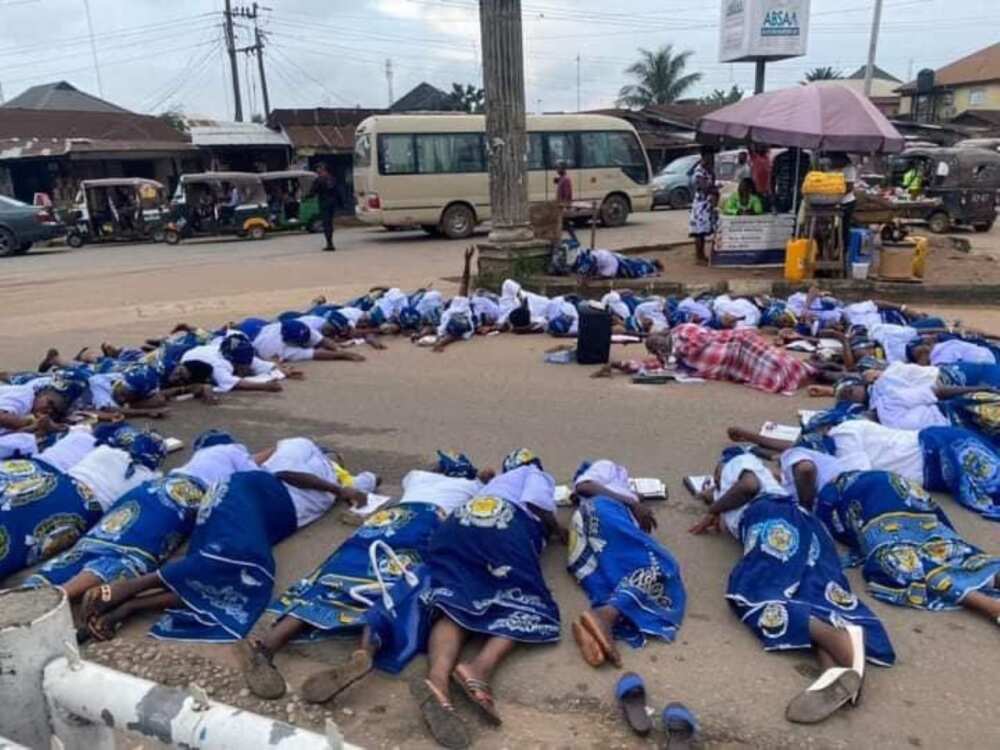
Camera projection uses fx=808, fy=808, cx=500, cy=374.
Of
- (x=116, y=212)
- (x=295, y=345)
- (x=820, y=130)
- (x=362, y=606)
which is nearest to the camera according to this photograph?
(x=362, y=606)

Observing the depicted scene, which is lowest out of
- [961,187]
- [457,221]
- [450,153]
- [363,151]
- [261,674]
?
[261,674]

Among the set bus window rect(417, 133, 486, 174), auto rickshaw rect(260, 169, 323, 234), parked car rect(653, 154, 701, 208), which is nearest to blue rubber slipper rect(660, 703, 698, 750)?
bus window rect(417, 133, 486, 174)

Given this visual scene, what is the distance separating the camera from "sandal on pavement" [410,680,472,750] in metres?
2.47

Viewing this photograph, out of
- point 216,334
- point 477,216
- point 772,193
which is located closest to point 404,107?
point 477,216

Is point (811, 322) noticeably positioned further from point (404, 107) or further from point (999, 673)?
point (404, 107)

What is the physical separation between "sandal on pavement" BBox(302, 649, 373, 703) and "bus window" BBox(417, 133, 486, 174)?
15784 mm

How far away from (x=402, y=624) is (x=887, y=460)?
8.50 feet

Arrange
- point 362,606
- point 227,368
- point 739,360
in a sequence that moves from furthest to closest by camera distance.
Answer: point 227,368 < point 739,360 < point 362,606

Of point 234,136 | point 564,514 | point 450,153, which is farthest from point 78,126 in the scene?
point 564,514

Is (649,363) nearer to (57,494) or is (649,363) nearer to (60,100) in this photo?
(57,494)

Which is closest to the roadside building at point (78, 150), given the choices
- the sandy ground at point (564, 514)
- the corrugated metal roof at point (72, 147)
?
the corrugated metal roof at point (72, 147)

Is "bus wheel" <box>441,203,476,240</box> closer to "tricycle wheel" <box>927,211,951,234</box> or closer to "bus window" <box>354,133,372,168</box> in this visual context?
"bus window" <box>354,133,372,168</box>

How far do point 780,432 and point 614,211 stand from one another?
1508cm

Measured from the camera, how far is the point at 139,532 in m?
3.48
